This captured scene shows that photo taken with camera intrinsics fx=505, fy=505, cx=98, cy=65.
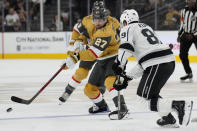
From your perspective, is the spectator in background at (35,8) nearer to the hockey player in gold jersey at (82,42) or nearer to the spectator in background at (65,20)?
the spectator in background at (65,20)

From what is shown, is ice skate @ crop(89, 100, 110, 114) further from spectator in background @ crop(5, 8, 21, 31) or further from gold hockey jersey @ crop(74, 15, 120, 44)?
spectator in background @ crop(5, 8, 21, 31)

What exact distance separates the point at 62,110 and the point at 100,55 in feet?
2.42

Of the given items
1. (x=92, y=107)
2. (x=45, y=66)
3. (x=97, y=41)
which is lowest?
(x=45, y=66)

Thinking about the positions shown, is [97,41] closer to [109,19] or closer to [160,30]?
[109,19]

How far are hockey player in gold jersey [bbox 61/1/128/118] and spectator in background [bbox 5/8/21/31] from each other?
779 cm

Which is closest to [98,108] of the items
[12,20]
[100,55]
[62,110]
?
[62,110]

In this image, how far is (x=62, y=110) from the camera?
5117 millimetres

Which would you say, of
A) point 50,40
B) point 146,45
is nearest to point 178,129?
point 146,45

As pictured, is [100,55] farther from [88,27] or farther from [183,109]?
[183,109]

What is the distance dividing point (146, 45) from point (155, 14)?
8.90m

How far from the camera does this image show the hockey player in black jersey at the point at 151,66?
3.91m

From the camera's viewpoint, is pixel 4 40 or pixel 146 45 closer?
pixel 146 45

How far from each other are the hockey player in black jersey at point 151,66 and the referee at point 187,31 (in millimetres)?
3887

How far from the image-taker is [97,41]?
454cm
